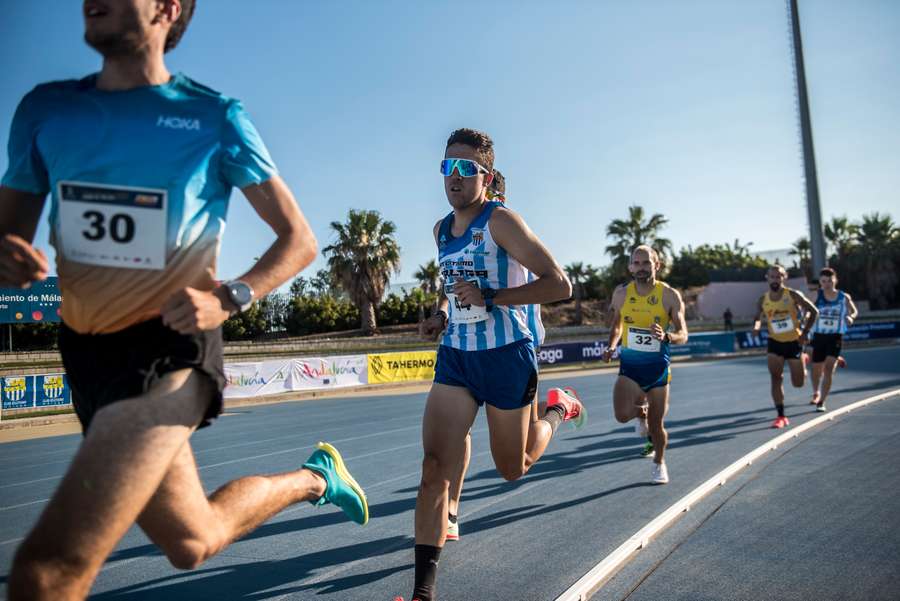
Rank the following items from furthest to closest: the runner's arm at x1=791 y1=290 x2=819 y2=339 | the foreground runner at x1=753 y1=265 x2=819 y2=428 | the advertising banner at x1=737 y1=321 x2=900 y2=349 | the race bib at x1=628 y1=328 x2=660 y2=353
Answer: the advertising banner at x1=737 y1=321 x2=900 y2=349
the runner's arm at x1=791 y1=290 x2=819 y2=339
the foreground runner at x1=753 y1=265 x2=819 y2=428
the race bib at x1=628 y1=328 x2=660 y2=353

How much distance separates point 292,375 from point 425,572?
17.9 m

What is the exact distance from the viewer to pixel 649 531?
488 cm

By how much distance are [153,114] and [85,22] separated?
335 millimetres

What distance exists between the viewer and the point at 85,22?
89.6 inches

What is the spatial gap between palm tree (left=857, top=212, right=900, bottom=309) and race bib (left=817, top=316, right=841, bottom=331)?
58753 mm

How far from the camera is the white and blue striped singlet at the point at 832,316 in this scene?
1279cm

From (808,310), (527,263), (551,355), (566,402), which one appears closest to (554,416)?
(566,402)

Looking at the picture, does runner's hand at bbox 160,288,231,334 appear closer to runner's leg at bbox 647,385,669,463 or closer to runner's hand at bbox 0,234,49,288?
runner's hand at bbox 0,234,49,288

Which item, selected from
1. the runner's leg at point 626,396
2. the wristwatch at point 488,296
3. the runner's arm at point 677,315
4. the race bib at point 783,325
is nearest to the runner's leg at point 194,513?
the wristwatch at point 488,296

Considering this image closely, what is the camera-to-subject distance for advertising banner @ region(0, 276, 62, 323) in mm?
19297

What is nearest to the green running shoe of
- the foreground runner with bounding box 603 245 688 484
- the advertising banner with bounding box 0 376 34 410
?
the foreground runner with bounding box 603 245 688 484

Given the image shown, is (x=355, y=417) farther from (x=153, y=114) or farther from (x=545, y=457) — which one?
(x=153, y=114)

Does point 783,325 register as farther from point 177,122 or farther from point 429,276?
point 429,276

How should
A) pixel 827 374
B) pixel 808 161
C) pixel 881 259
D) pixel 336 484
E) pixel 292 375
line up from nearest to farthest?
pixel 336 484, pixel 827 374, pixel 292 375, pixel 808 161, pixel 881 259
